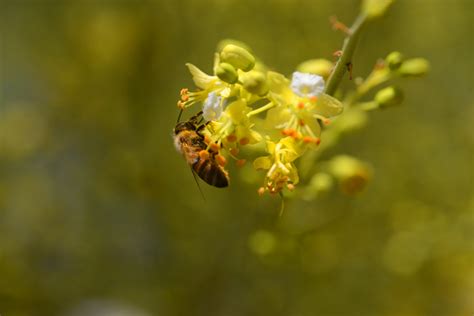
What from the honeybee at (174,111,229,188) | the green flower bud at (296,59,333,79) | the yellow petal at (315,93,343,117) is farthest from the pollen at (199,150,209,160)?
the green flower bud at (296,59,333,79)

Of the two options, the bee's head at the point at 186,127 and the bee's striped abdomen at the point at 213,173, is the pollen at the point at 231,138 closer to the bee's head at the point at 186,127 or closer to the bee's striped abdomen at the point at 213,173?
the bee's striped abdomen at the point at 213,173

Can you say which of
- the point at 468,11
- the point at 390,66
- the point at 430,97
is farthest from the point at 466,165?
the point at 390,66

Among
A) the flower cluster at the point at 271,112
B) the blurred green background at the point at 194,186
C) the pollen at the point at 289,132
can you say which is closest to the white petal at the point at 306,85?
the flower cluster at the point at 271,112

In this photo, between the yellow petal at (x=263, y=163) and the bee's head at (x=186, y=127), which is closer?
the yellow petal at (x=263, y=163)

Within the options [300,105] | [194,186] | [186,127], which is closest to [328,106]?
[300,105]

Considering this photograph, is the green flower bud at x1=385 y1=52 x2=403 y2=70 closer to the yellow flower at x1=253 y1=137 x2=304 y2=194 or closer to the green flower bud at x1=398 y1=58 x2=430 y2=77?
the green flower bud at x1=398 y1=58 x2=430 y2=77

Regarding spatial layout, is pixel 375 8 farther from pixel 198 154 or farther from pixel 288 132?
pixel 198 154
